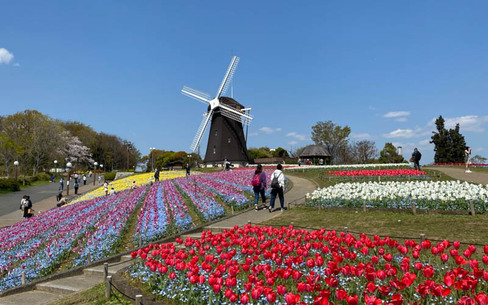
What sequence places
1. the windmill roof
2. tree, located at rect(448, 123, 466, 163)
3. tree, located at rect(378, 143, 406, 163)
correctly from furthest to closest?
tree, located at rect(378, 143, 406, 163) < the windmill roof < tree, located at rect(448, 123, 466, 163)

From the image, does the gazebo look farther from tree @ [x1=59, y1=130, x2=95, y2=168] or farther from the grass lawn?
tree @ [x1=59, y1=130, x2=95, y2=168]

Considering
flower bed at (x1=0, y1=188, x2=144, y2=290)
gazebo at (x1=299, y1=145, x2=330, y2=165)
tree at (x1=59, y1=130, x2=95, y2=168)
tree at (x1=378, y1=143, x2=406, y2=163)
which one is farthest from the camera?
tree at (x1=59, y1=130, x2=95, y2=168)

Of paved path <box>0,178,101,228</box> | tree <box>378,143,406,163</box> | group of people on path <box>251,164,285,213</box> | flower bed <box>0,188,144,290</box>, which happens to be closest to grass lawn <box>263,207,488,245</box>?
group of people on path <box>251,164,285,213</box>

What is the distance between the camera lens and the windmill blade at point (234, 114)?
4938 cm

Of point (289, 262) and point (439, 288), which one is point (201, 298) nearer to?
point (289, 262)

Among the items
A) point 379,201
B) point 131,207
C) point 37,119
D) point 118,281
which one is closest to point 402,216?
point 379,201

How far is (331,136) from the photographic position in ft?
218

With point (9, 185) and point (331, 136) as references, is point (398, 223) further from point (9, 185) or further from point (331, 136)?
point (331, 136)

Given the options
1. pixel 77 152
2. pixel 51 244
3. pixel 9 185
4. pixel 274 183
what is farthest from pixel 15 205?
pixel 77 152

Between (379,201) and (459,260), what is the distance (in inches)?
283

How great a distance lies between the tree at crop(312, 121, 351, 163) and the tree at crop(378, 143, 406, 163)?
741 cm

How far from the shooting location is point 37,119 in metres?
65.3

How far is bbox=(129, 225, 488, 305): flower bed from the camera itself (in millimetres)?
3484

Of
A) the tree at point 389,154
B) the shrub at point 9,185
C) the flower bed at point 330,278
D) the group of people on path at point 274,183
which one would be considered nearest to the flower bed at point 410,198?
the group of people on path at point 274,183
